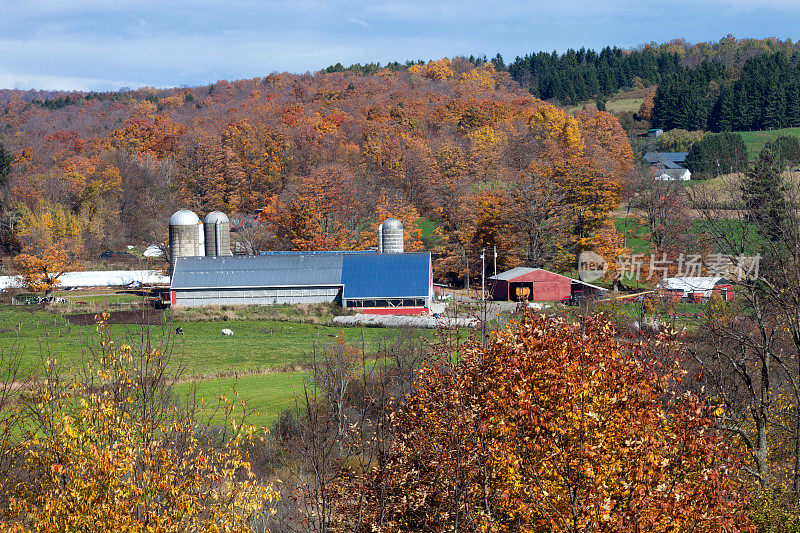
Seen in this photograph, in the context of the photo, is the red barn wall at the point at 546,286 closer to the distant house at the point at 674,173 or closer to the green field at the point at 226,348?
the green field at the point at 226,348

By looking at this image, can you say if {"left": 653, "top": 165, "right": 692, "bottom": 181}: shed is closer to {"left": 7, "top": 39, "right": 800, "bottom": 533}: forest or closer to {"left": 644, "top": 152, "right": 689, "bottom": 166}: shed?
{"left": 7, "top": 39, "right": 800, "bottom": 533}: forest

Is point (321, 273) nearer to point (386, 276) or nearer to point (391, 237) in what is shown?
point (386, 276)

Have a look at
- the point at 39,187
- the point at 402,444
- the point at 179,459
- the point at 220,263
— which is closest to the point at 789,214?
the point at 402,444

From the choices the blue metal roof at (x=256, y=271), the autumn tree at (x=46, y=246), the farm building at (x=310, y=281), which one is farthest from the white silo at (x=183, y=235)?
the autumn tree at (x=46, y=246)

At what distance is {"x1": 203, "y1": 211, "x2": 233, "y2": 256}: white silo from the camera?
67812 mm

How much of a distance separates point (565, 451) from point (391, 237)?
188 ft

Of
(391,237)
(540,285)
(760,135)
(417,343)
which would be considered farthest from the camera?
(760,135)

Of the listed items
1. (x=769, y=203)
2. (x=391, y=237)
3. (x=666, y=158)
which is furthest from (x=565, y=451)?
(x=666, y=158)

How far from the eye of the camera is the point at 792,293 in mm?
15367

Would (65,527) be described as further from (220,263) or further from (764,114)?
(764,114)

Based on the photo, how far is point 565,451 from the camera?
11281 millimetres

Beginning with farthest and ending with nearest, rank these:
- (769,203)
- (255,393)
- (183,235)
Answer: (183,235) < (255,393) < (769,203)

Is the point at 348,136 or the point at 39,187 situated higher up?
the point at 348,136

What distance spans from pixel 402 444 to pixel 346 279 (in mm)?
44693
